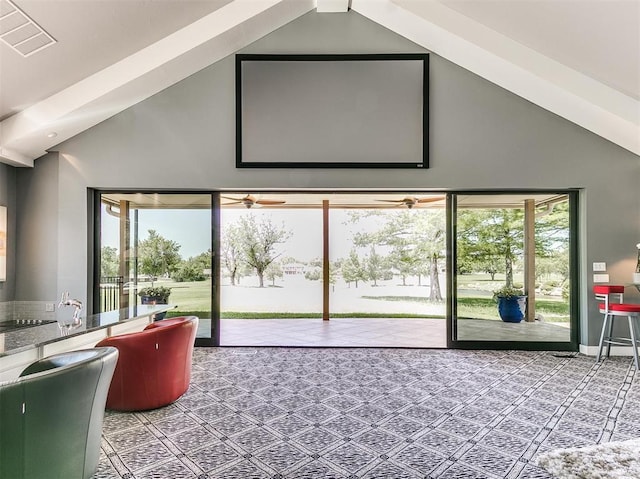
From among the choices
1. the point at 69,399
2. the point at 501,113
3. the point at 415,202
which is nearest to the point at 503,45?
the point at 501,113

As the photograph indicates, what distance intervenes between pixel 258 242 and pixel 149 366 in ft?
18.6

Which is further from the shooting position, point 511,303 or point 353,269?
point 353,269

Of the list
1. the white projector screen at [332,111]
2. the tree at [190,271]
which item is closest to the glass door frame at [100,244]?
the tree at [190,271]

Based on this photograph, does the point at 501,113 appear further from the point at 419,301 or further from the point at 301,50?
the point at 419,301

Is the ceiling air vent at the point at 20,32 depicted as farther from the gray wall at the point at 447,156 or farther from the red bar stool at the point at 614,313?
the red bar stool at the point at 614,313

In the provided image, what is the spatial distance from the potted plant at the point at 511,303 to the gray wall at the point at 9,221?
6579 millimetres

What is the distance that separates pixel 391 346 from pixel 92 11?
17.7 feet

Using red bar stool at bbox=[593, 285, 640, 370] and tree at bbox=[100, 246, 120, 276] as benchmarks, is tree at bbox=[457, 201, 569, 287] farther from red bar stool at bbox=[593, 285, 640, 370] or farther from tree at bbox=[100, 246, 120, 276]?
tree at bbox=[100, 246, 120, 276]

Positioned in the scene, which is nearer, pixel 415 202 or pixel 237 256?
pixel 415 202

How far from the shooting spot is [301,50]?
207 inches

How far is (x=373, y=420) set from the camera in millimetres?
3119

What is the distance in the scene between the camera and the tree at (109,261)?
5.36 metres

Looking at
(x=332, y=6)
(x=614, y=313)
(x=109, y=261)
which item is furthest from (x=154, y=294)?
(x=614, y=313)

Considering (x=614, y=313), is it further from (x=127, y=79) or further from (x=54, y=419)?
(x=127, y=79)
